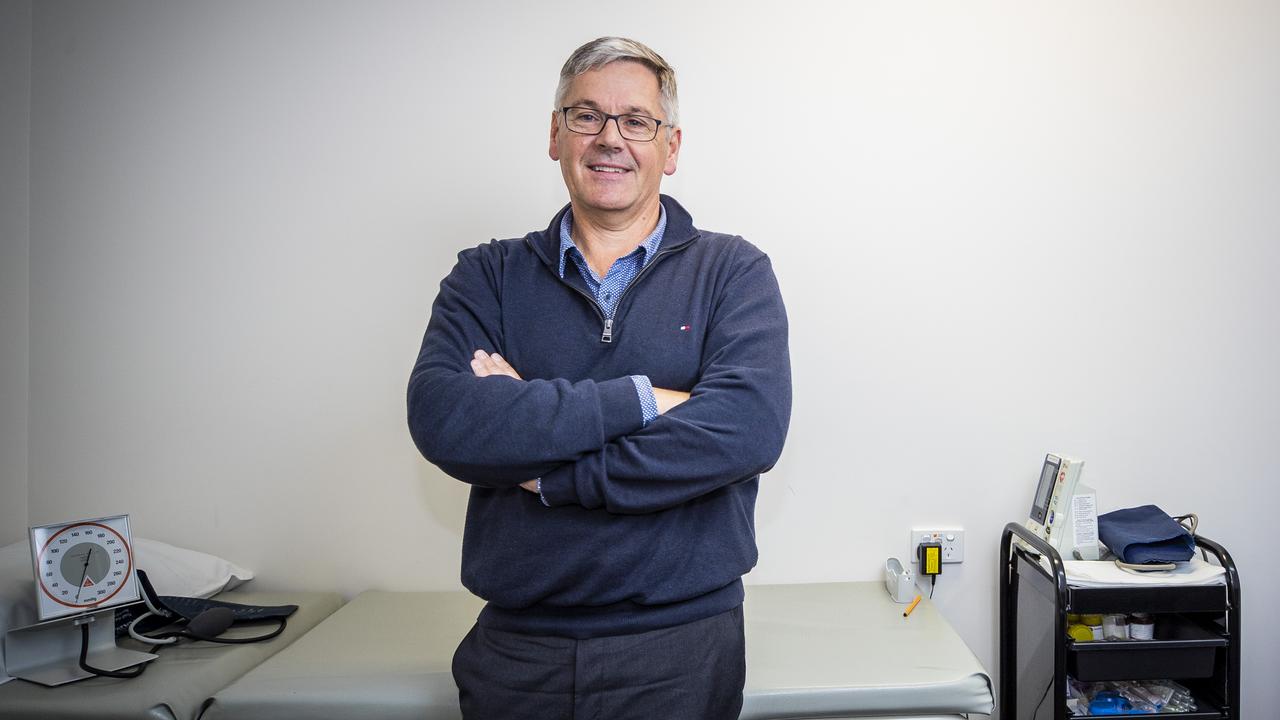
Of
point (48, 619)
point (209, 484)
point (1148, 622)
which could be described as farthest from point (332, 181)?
point (1148, 622)

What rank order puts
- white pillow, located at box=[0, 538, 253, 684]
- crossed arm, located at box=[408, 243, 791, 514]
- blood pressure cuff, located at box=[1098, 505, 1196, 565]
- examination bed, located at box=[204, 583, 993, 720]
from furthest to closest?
1. blood pressure cuff, located at box=[1098, 505, 1196, 565]
2. white pillow, located at box=[0, 538, 253, 684]
3. examination bed, located at box=[204, 583, 993, 720]
4. crossed arm, located at box=[408, 243, 791, 514]

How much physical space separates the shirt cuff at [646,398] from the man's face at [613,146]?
1.11ft

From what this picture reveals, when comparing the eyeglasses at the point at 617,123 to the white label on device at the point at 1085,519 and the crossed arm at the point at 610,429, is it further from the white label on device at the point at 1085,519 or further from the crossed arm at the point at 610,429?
the white label on device at the point at 1085,519

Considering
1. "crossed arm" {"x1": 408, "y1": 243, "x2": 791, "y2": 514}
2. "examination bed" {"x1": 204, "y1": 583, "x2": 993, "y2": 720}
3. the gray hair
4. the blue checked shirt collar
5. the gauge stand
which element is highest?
the gray hair

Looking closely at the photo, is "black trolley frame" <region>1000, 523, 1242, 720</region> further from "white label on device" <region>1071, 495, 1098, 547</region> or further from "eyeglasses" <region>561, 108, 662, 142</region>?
"eyeglasses" <region>561, 108, 662, 142</region>

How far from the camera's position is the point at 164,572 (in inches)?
84.4

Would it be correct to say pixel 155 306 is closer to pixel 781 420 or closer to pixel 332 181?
pixel 332 181

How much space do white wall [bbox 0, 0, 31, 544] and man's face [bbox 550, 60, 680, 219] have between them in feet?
5.72

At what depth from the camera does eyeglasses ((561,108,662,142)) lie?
4.71ft

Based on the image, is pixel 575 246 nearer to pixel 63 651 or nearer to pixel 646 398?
pixel 646 398

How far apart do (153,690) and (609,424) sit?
1122mm

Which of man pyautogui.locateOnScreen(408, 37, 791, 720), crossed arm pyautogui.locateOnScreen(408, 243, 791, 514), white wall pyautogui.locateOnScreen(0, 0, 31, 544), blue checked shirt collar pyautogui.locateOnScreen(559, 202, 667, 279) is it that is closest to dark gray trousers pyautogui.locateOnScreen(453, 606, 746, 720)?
man pyautogui.locateOnScreen(408, 37, 791, 720)

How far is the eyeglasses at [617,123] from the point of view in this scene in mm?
1437

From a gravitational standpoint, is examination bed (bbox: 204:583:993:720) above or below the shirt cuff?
below
